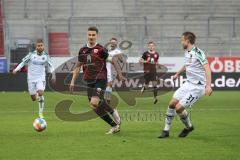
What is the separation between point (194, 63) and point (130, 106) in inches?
403

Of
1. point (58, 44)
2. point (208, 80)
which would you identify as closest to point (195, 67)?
point (208, 80)

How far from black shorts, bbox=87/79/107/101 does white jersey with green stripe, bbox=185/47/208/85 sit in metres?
1.94

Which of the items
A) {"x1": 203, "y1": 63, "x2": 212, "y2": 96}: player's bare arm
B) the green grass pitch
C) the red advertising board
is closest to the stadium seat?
the red advertising board

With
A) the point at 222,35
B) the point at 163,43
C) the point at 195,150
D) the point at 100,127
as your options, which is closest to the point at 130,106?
the point at 100,127

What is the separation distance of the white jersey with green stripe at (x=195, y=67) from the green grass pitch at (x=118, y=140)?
119 centimetres

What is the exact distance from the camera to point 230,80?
111 ft

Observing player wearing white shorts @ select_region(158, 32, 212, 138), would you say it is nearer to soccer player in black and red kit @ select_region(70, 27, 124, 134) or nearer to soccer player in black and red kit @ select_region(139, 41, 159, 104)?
soccer player in black and red kit @ select_region(70, 27, 124, 134)

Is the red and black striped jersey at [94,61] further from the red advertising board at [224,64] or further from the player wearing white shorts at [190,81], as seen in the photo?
the red advertising board at [224,64]

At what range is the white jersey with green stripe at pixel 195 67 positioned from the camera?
12.6 meters

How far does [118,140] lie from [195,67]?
2149 millimetres

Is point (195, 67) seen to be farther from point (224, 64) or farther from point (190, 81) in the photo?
point (224, 64)

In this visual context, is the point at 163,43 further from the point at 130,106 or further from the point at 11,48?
the point at 130,106

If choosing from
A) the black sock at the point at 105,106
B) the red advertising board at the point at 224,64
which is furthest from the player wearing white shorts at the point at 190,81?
the red advertising board at the point at 224,64

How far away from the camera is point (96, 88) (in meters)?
13.4
